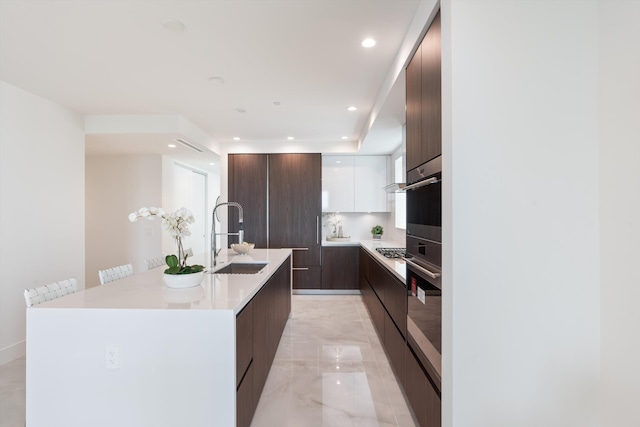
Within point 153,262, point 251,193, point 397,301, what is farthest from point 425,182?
point 251,193

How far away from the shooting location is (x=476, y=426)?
1269 mm

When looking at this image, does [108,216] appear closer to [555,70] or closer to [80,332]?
[80,332]

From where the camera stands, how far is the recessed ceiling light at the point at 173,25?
1.95m

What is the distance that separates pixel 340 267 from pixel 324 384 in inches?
110

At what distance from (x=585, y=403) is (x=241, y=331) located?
1.55 meters

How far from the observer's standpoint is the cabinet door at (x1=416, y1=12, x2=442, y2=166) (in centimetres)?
148

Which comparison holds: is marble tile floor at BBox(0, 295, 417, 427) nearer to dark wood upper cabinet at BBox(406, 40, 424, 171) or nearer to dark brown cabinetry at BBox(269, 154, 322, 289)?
dark brown cabinetry at BBox(269, 154, 322, 289)

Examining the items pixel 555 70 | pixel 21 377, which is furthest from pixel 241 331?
pixel 21 377

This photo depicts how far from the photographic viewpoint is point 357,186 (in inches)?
213

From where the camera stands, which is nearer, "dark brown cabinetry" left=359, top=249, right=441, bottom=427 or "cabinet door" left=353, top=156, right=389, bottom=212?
"dark brown cabinetry" left=359, top=249, right=441, bottom=427

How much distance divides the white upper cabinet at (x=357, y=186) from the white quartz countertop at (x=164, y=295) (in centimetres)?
321

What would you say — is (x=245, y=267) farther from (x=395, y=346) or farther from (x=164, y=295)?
(x=395, y=346)

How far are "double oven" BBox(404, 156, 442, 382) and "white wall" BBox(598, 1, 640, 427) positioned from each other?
0.61 m

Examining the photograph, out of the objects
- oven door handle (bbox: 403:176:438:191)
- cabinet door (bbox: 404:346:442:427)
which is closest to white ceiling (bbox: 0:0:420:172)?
oven door handle (bbox: 403:176:438:191)
